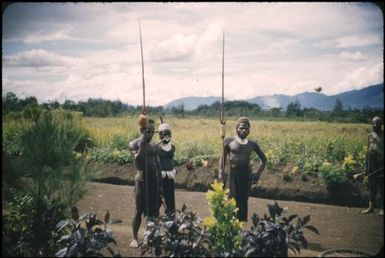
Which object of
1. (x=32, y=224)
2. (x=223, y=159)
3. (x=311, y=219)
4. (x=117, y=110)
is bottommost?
(x=311, y=219)

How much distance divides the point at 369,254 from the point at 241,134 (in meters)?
2.32

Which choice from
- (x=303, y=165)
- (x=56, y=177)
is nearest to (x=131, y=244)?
(x=56, y=177)

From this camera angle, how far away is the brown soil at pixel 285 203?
5203 mm

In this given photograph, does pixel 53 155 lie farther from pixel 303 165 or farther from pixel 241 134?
pixel 303 165

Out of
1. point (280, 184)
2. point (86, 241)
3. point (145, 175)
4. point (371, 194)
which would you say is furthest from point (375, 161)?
point (86, 241)

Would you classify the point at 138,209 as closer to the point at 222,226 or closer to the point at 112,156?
the point at 222,226

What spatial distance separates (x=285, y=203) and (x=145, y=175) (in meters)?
3.69

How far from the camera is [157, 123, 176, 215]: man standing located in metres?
4.99

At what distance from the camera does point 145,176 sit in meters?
4.66

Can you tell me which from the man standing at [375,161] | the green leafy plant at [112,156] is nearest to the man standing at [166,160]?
the man standing at [375,161]

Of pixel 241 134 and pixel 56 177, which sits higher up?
pixel 241 134

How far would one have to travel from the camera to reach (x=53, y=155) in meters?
4.41

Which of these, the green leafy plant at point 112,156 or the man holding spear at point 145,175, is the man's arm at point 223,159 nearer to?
the man holding spear at point 145,175

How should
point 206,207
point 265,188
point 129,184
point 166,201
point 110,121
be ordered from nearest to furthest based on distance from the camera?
point 166,201, point 206,207, point 265,188, point 129,184, point 110,121
